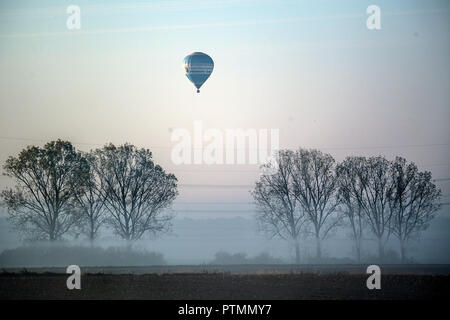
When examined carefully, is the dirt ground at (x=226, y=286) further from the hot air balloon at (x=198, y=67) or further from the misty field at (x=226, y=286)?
the hot air balloon at (x=198, y=67)

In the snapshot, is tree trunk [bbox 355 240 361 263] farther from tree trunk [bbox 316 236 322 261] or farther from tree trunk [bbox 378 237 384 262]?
tree trunk [bbox 316 236 322 261]

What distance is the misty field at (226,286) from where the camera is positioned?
40.1 meters

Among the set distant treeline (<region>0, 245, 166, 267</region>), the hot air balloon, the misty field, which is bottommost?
the misty field

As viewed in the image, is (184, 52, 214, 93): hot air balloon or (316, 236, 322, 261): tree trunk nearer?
(316, 236, 322, 261): tree trunk

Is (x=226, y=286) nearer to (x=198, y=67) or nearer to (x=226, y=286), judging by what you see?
(x=226, y=286)

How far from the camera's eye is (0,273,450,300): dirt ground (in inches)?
1577

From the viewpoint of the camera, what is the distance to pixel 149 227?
242ft

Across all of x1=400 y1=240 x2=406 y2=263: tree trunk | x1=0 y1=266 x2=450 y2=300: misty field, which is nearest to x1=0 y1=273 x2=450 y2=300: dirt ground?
x1=0 y1=266 x2=450 y2=300: misty field

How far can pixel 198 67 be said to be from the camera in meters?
75.9

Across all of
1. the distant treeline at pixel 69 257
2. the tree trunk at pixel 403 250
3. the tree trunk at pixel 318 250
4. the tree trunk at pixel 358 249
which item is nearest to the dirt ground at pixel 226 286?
the distant treeline at pixel 69 257

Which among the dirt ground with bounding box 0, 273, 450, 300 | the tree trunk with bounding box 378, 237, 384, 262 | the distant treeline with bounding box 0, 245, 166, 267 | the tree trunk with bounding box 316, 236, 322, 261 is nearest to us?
the dirt ground with bounding box 0, 273, 450, 300

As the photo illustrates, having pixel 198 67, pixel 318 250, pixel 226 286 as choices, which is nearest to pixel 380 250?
pixel 318 250

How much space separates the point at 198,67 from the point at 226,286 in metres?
37.1
